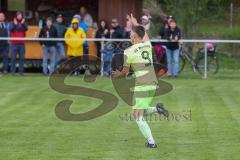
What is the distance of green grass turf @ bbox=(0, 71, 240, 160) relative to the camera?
36.1ft

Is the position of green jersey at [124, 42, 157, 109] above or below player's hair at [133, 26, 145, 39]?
below

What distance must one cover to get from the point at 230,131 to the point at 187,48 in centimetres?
1378

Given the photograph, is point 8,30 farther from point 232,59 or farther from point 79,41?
point 232,59

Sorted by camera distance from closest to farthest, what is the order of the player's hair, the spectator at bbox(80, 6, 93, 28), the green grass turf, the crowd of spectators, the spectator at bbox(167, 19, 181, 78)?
the green grass turf → the player's hair → the spectator at bbox(167, 19, 181, 78) → the crowd of spectators → the spectator at bbox(80, 6, 93, 28)

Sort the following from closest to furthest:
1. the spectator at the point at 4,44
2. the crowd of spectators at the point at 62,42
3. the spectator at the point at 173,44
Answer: the spectator at the point at 173,44, the crowd of spectators at the point at 62,42, the spectator at the point at 4,44

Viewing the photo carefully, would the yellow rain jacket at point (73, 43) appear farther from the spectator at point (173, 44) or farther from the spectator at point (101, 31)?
A: the spectator at point (173, 44)

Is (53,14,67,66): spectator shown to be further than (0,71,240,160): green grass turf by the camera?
Yes

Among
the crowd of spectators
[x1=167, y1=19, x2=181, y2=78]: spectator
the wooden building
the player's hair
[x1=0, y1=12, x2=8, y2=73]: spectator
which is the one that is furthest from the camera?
the wooden building

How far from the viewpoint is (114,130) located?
43.8 feet

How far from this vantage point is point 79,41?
907 inches

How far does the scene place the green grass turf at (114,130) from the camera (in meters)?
11.0

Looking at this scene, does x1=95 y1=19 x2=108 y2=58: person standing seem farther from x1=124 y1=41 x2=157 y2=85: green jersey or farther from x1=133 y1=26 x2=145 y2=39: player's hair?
x1=133 y1=26 x2=145 y2=39: player's hair

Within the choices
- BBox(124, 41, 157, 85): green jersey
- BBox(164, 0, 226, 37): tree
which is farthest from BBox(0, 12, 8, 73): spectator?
BBox(124, 41, 157, 85): green jersey

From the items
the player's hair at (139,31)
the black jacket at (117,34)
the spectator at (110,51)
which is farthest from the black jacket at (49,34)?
the player's hair at (139,31)
